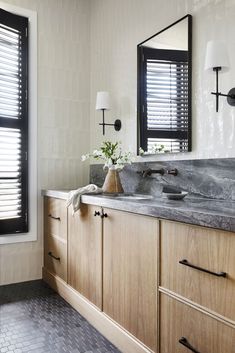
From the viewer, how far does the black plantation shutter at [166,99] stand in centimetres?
222

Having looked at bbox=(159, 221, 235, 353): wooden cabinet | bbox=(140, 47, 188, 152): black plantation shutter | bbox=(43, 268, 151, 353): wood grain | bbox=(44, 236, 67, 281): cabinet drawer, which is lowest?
bbox=(43, 268, 151, 353): wood grain

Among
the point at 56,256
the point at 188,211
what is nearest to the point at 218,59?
the point at 188,211

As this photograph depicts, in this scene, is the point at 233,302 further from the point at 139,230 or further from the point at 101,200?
the point at 101,200

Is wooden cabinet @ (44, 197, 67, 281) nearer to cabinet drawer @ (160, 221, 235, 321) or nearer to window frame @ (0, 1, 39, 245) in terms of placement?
window frame @ (0, 1, 39, 245)

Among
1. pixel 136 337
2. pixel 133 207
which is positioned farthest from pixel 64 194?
pixel 136 337

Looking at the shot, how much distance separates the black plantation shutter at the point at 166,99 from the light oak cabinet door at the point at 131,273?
30.1 inches

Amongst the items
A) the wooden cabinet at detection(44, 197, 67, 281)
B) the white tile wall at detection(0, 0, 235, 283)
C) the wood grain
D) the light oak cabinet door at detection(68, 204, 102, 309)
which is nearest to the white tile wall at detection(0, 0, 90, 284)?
the white tile wall at detection(0, 0, 235, 283)

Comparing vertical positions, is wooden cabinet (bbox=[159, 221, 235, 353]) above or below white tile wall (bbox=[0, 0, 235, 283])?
below

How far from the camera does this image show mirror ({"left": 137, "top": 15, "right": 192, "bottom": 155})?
2.18 meters

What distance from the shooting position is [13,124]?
2.96 m

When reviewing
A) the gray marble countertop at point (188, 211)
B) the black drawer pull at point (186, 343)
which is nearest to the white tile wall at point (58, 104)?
the gray marble countertop at point (188, 211)

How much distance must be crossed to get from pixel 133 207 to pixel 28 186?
65.1 inches

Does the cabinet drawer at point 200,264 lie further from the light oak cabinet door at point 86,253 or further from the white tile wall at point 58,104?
the white tile wall at point 58,104

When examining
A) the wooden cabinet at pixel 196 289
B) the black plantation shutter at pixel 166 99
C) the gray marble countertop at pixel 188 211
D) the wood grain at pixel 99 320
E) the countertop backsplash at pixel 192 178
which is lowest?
the wood grain at pixel 99 320
